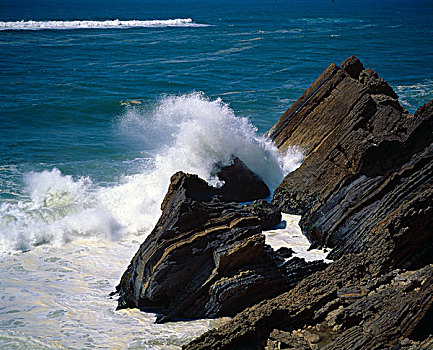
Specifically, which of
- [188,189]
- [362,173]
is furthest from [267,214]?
[188,189]

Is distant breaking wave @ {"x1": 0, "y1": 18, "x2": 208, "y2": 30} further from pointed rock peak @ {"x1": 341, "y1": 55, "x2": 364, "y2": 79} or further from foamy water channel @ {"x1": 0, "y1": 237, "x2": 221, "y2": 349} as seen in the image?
foamy water channel @ {"x1": 0, "y1": 237, "x2": 221, "y2": 349}

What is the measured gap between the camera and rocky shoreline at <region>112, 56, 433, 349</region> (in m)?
5.70

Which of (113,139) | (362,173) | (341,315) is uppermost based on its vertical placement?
(113,139)

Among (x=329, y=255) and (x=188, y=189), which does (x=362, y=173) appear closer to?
(x=329, y=255)

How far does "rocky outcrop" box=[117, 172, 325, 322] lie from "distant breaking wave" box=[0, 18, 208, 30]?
45116 mm

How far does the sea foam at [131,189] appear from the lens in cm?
1028

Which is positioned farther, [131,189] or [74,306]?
[131,189]

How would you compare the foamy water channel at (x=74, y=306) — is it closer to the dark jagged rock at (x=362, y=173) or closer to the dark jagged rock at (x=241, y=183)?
the dark jagged rock at (x=241, y=183)

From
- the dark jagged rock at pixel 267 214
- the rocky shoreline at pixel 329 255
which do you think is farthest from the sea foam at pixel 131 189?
the rocky shoreline at pixel 329 255

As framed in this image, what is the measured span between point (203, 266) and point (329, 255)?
2094 mm

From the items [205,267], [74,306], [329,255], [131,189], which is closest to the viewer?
[205,267]

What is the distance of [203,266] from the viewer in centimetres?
698

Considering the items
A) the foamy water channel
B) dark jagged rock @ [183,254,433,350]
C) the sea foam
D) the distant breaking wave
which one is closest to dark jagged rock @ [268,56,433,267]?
dark jagged rock @ [183,254,433,350]

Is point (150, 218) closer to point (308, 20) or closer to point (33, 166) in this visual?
point (33, 166)
